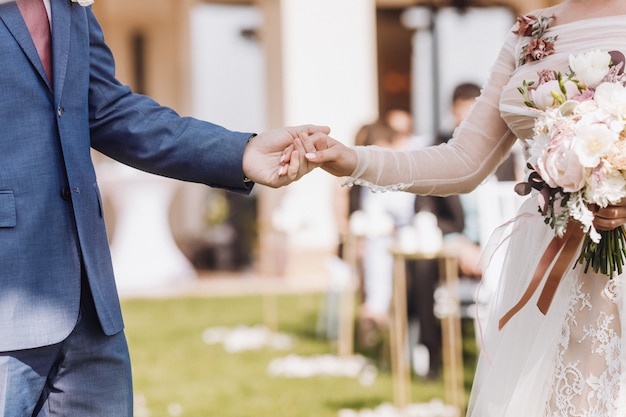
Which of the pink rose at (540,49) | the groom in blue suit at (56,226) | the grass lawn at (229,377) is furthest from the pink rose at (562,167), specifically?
the grass lawn at (229,377)

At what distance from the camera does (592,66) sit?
2533mm

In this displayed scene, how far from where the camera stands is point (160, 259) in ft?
41.3

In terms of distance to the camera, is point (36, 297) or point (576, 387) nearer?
point (36, 297)

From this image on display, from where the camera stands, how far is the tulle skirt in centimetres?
263

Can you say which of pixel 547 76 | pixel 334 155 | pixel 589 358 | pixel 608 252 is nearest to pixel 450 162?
pixel 334 155

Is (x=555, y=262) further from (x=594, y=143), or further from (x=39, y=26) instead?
(x=39, y=26)

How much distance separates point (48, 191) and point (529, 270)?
57.6 inches

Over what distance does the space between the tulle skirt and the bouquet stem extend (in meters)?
0.09

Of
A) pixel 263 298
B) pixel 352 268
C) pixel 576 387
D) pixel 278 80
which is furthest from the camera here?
pixel 278 80

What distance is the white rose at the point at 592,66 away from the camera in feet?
8.25

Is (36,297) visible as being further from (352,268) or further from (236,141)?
(352,268)

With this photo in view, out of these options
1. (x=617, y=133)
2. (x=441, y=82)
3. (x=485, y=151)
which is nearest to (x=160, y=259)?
(x=441, y=82)

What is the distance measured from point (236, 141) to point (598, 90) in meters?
1.03

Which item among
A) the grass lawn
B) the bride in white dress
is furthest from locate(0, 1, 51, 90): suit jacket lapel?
the grass lawn
